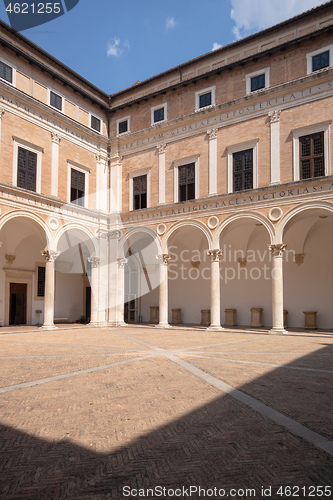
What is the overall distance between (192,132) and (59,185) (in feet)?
25.7

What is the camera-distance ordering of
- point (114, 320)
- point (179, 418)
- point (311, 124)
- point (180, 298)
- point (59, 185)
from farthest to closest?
point (180, 298) → point (114, 320) → point (59, 185) → point (311, 124) → point (179, 418)

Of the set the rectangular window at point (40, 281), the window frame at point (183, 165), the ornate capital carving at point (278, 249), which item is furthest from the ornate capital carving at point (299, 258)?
the rectangular window at point (40, 281)

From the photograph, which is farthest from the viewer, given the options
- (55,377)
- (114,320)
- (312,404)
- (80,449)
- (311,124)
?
(114,320)

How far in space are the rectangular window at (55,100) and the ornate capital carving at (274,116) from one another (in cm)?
1154

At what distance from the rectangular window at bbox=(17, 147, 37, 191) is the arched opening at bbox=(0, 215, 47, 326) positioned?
2.17 m

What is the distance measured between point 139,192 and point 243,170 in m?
6.74

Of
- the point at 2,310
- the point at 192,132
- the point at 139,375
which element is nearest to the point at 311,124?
the point at 192,132

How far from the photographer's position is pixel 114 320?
23875 millimetres

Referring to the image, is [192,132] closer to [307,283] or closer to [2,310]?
[307,283]

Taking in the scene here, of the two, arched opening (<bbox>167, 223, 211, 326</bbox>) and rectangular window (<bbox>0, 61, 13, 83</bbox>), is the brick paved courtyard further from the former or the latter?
arched opening (<bbox>167, 223, 211, 326</bbox>)

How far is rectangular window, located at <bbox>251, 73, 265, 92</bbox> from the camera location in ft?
65.5

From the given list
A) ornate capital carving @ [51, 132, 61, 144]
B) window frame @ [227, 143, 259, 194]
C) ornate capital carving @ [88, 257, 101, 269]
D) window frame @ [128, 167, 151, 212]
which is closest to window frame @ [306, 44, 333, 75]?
window frame @ [227, 143, 259, 194]

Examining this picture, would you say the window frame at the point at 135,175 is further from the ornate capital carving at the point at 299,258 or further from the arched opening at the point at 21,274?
the ornate capital carving at the point at 299,258

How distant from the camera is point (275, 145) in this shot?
19.1 meters
